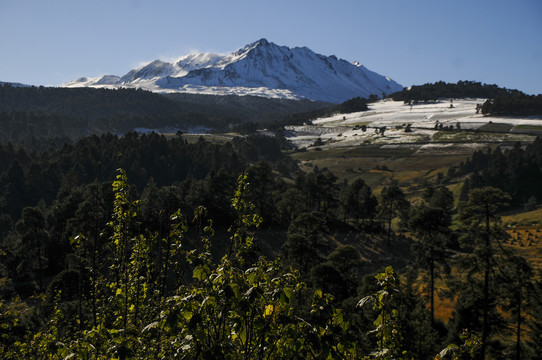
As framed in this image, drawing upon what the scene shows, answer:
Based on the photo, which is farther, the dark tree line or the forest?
the dark tree line

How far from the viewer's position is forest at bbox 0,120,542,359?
5738mm

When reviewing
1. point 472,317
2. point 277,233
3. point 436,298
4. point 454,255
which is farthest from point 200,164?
point 472,317

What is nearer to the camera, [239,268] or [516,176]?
[239,268]

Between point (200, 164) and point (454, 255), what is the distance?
91.5m

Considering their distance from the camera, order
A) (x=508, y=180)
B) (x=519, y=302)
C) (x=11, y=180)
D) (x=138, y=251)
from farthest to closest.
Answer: (x=508, y=180) → (x=11, y=180) → (x=519, y=302) → (x=138, y=251)

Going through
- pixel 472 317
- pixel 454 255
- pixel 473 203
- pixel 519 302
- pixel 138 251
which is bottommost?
pixel 454 255

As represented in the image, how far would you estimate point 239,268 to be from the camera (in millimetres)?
7695

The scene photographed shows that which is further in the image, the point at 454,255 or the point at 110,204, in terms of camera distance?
the point at 454,255

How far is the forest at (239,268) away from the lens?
5.74 meters

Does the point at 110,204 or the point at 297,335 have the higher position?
the point at 297,335

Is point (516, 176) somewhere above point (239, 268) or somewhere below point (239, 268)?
below

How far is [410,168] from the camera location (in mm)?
175625

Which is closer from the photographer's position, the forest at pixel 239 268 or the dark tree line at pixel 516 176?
the forest at pixel 239 268

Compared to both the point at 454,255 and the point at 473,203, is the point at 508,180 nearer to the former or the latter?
the point at 454,255
